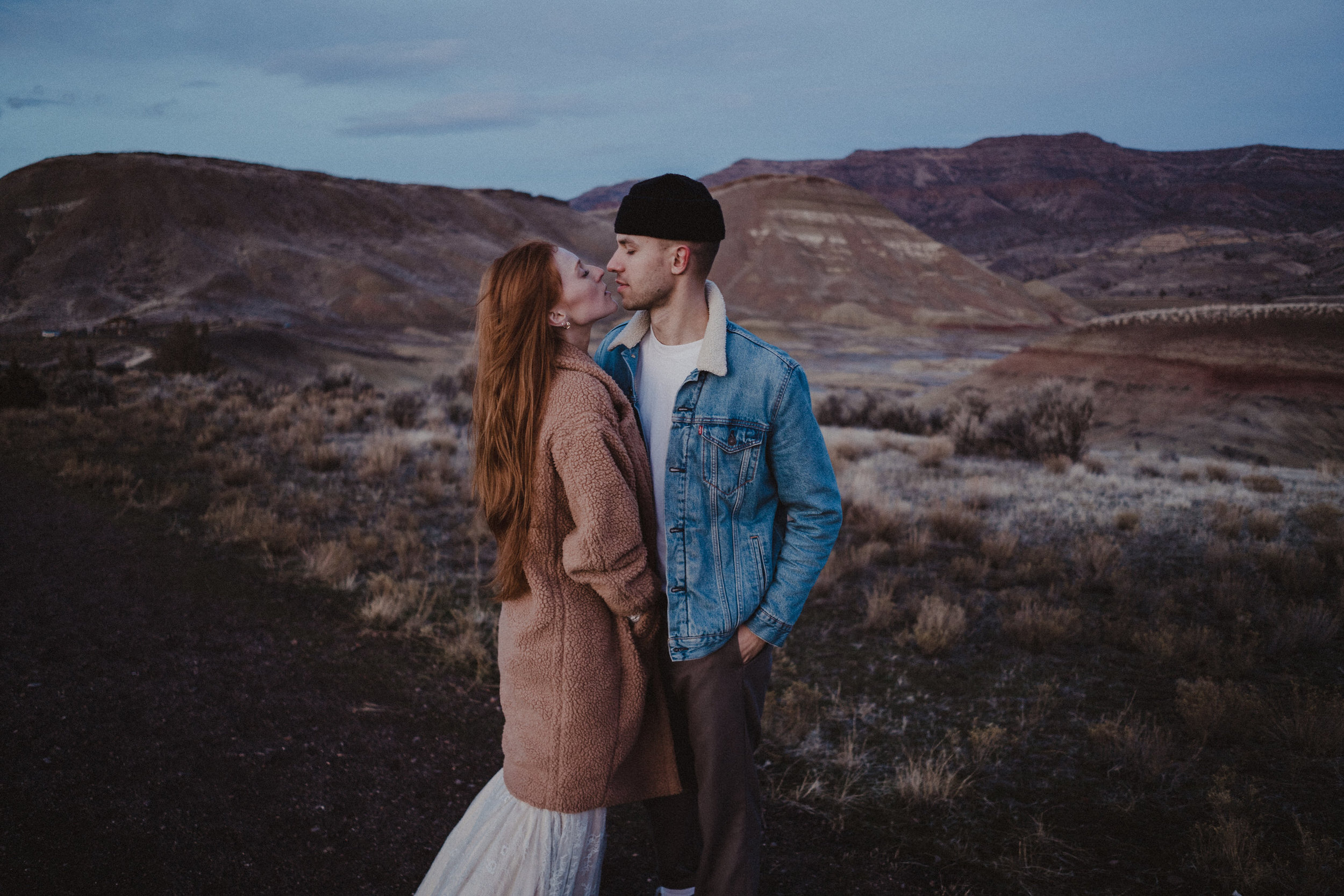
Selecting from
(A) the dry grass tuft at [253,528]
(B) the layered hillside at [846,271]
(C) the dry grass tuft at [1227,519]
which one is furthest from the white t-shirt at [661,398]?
(B) the layered hillside at [846,271]

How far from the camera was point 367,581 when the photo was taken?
5.45m

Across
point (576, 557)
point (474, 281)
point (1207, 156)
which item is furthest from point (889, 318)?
point (1207, 156)

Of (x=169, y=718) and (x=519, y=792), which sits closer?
(x=519, y=792)

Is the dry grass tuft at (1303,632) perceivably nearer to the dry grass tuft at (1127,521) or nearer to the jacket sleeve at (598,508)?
the dry grass tuft at (1127,521)

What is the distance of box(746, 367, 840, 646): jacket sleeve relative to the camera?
1982mm

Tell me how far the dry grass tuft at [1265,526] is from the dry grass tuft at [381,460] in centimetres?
842

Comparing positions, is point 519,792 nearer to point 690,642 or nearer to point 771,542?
point 690,642

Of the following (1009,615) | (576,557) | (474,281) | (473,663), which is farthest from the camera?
(474,281)

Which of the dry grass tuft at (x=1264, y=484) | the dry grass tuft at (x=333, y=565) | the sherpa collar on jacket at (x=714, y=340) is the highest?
the sherpa collar on jacket at (x=714, y=340)

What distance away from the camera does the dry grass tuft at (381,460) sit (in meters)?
8.47

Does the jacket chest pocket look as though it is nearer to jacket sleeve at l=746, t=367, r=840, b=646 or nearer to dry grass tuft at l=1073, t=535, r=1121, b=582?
jacket sleeve at l=746, t=367, r=840, b=646

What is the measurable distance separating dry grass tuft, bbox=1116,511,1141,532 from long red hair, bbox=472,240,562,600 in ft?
21.4

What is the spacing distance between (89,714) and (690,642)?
3.24m

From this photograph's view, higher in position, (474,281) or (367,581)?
(474,281)
